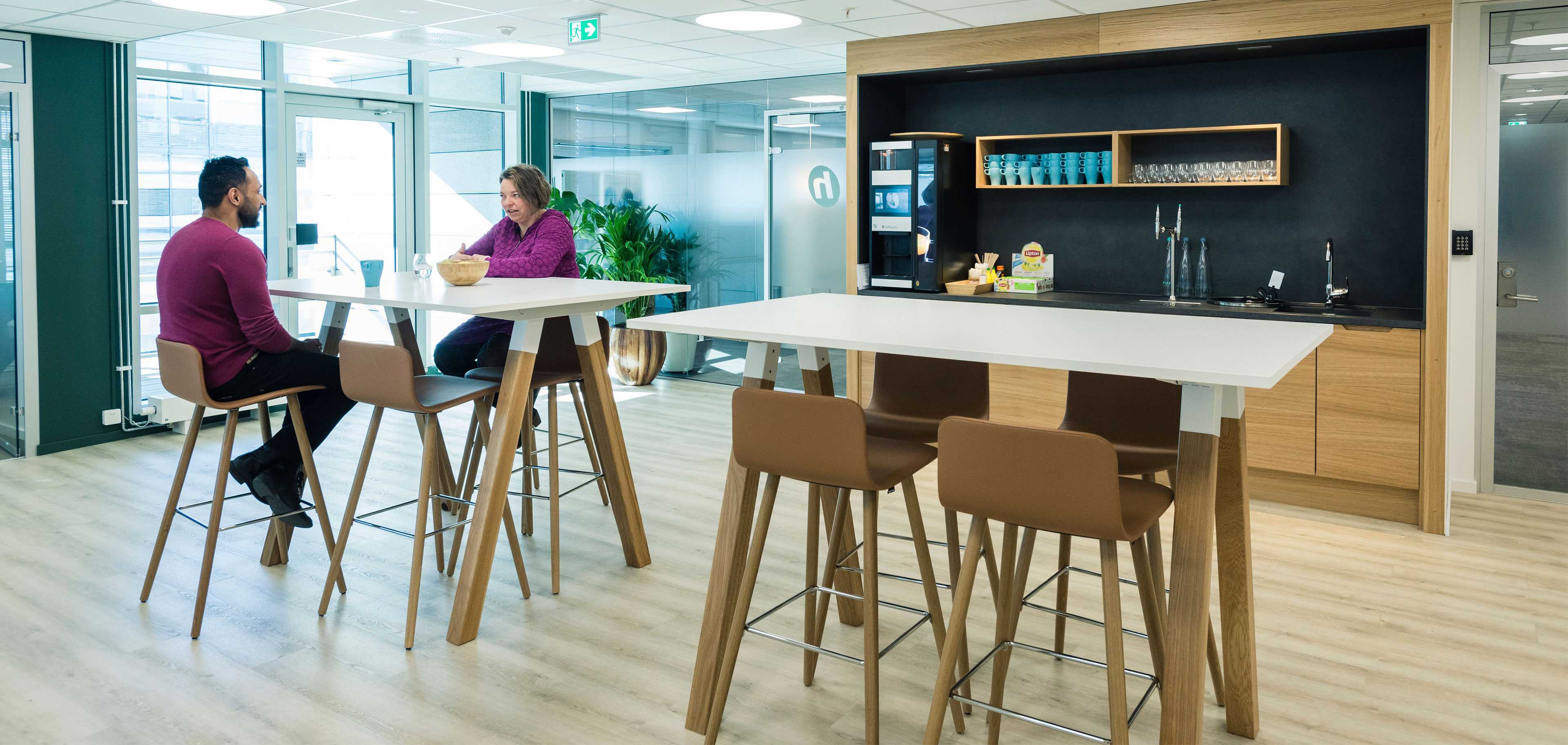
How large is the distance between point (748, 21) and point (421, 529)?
305 centimetres

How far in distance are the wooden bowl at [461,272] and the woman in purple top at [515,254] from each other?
35 centimetres

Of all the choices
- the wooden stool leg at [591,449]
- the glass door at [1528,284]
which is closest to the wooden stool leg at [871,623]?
the wooden stool leg at [591,449]

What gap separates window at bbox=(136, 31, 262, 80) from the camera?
5.98m

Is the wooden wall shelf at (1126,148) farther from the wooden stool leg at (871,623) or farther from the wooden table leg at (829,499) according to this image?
the wooden stool leg at (871,623)

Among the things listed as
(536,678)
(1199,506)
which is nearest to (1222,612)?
(1199,506)

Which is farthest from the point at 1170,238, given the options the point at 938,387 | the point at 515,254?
the point at 515,254

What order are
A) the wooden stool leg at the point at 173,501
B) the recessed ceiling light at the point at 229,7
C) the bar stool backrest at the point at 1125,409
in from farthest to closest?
the recessed ceiling light at the point at 229,7 → the wooden stool leg at the point at 173,501 → the bar stool backrest at the point at 1125,409

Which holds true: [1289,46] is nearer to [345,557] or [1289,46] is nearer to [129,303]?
[345,557]

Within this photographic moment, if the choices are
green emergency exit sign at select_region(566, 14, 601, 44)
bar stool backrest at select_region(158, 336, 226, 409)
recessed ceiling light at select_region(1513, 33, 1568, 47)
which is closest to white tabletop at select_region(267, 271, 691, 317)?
bar stool backrest at select_region(158, 336, 226, 409)

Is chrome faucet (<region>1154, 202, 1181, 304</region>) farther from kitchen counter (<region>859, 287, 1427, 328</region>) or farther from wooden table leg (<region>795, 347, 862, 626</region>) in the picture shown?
wooden table leg (<region>795, 347, 862, 626</region>)

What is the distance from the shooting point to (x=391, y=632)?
3297mm

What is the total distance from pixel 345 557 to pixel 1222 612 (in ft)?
9.97

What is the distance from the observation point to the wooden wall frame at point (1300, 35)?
4.20 m

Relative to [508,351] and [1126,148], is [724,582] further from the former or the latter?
[1126,148]
